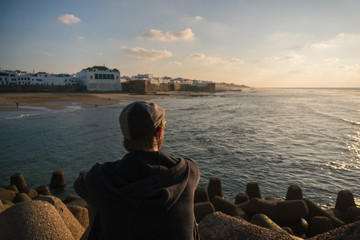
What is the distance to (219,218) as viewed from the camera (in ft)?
11.8

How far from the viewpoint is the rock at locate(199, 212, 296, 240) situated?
311 centimetres

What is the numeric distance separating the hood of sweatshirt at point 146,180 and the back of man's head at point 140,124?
0.14m

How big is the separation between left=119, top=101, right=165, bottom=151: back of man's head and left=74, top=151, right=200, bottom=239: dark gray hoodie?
0.14 meters

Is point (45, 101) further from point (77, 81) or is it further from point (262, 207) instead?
point (262, 207)

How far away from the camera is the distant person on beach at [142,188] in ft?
4.75

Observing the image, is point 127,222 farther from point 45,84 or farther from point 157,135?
point 45,84

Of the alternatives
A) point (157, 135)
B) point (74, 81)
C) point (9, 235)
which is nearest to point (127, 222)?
point (157, 135)

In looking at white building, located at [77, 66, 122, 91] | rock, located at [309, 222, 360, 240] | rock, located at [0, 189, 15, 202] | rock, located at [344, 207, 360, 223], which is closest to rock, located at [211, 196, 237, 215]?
rock, located at [344, 207, 360, 223]

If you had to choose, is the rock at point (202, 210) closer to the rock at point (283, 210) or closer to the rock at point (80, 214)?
the rock at point (283, 210)

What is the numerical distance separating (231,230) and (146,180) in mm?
2484

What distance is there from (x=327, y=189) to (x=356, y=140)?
37.6 feet

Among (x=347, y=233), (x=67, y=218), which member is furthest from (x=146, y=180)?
(x=67, y=218)

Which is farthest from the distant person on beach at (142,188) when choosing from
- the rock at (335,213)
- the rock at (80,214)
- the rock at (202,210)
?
the rock at (335,213)

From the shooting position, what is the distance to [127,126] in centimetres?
163
